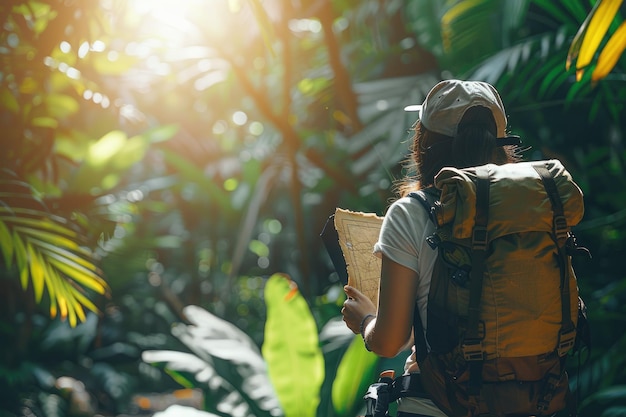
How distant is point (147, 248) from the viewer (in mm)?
7996

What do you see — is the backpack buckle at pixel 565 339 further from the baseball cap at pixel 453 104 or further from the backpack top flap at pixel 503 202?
the baseball cap at pixel 453 104

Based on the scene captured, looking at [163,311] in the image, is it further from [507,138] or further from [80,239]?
[507,138]

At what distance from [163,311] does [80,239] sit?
4.35 metres

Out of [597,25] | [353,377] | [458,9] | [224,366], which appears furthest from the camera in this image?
[224,366]

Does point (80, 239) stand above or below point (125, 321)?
above

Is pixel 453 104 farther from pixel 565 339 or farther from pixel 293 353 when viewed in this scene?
pixel 293 353

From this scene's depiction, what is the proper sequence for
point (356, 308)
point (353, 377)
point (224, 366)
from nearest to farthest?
point (356, 308) → point (353, 377) → point (224, 366)

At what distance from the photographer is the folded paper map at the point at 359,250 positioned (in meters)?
1.79

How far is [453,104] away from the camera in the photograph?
1.65 metres

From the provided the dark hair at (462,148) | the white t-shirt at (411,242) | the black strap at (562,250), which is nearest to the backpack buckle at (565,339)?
the black strap at (562,250)

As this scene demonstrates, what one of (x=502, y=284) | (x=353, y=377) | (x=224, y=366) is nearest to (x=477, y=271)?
(x=502, y=284)

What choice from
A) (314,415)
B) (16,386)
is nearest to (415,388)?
(314,415)

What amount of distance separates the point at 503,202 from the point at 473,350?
29cm

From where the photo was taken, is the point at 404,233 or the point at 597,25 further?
the point at 597,25
